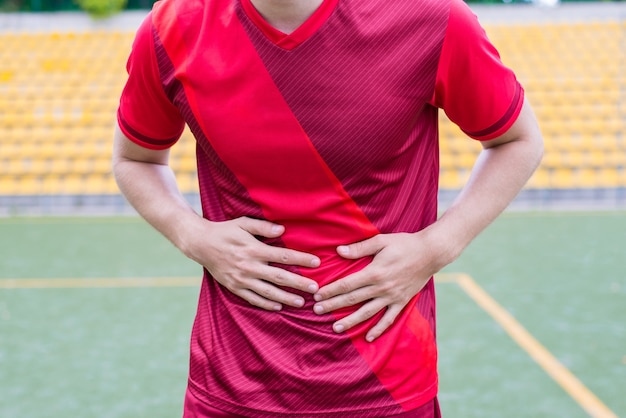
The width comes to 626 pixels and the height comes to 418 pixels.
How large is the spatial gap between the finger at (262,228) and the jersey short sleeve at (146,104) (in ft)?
0.78

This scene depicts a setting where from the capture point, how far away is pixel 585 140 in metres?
11.1

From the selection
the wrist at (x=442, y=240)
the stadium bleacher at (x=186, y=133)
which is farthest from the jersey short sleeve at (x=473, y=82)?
the stadium bleacher at (x=186, y=133)

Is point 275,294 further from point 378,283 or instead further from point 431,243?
point 431,243

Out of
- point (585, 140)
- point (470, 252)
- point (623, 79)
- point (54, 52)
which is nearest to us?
point (470, 252)

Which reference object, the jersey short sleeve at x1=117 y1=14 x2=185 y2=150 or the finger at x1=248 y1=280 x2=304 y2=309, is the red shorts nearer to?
the finger at x1=248 y1=280 x2=304 y2=309

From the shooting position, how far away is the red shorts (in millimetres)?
1268

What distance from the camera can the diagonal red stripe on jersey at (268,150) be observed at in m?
1.20

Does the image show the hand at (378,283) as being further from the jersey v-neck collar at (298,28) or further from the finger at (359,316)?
the jersey v-neck collar at (298,28)

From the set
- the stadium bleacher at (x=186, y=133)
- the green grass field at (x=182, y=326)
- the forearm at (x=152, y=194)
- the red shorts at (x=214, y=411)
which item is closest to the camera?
the red shorts at (x=214, y=411)

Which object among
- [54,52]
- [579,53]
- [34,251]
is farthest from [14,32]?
[579,53]

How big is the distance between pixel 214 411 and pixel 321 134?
1.61 feet

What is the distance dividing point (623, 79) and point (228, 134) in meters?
12.3

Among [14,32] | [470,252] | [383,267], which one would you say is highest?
[383,267]

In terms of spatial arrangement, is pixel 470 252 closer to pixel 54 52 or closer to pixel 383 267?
pixel 383 267
